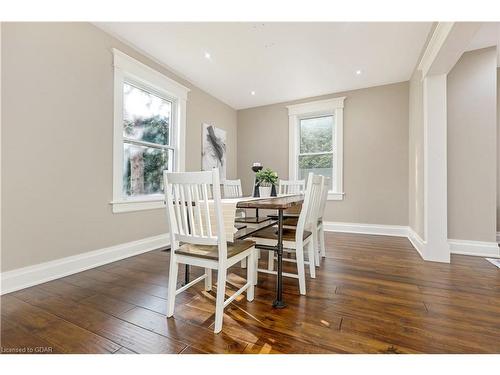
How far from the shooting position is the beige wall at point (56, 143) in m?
1.95

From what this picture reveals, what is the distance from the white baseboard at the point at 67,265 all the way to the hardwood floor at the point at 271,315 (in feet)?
0.30

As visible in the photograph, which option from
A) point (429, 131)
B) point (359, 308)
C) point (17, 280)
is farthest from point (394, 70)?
point (17, 280)

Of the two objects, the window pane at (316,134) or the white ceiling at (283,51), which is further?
the window pane at (316,134)

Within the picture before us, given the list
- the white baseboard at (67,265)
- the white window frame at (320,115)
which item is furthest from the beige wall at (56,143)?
the white window frame at (320,115)

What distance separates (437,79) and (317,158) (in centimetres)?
220

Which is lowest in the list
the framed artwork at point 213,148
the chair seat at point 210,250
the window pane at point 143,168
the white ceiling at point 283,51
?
the chair seat at point 210,250

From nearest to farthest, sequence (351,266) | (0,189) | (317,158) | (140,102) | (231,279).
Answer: (0,189) < (231,279) < (351,266) < (140,102) < (317,158)

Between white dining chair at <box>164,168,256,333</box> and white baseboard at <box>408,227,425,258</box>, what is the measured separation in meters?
2.43

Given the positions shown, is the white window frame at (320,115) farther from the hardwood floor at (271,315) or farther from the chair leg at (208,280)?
the chair leg at (208,280)

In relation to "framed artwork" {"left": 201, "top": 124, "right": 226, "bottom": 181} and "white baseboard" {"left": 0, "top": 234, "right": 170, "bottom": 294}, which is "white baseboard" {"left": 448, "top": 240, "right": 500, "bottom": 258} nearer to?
"framed artwork" {"left": 201, "top": 124, "right": 226, "bottom": 181}

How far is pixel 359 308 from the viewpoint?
1.67 m

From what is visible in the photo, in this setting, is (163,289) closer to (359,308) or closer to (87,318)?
(87,318)

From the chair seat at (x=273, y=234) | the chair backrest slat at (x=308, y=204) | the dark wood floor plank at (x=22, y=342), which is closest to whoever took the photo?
the dark wood floor plank at (x=22, y=342)

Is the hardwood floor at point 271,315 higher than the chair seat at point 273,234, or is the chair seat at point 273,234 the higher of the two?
the chair seat at point 273,234
